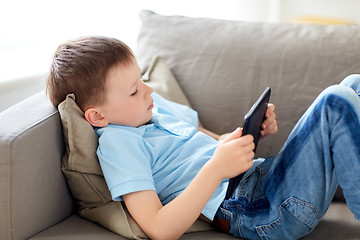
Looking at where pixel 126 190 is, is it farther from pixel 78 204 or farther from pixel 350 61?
pixel 350 61

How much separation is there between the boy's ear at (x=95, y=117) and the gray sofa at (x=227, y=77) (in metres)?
0.07

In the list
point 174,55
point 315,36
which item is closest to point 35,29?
point 174,55

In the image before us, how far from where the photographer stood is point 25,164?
3.53 feet

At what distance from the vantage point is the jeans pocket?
3.68 ft

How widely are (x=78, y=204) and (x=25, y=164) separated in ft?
0.81

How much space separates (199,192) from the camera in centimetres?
108

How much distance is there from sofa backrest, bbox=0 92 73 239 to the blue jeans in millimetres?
410

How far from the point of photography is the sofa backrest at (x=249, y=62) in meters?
1.50

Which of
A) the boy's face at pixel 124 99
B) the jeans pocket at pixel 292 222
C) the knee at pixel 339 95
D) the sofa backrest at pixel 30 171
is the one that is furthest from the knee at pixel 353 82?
the sofa backrest at pixel 30 171

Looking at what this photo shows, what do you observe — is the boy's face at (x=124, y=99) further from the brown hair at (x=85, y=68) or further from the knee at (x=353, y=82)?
the knee at (x=353, y=82)

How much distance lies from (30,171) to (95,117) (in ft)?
0.68

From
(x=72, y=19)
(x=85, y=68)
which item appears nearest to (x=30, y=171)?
(x=85, y=68)

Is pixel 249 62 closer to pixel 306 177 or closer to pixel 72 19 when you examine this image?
pixel 306 177

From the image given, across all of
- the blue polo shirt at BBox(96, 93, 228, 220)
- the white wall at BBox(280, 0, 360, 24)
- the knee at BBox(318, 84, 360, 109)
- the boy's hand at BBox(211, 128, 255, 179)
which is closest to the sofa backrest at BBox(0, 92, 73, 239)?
the blue polo shirt at BBox(96, 93, 228, 220)
